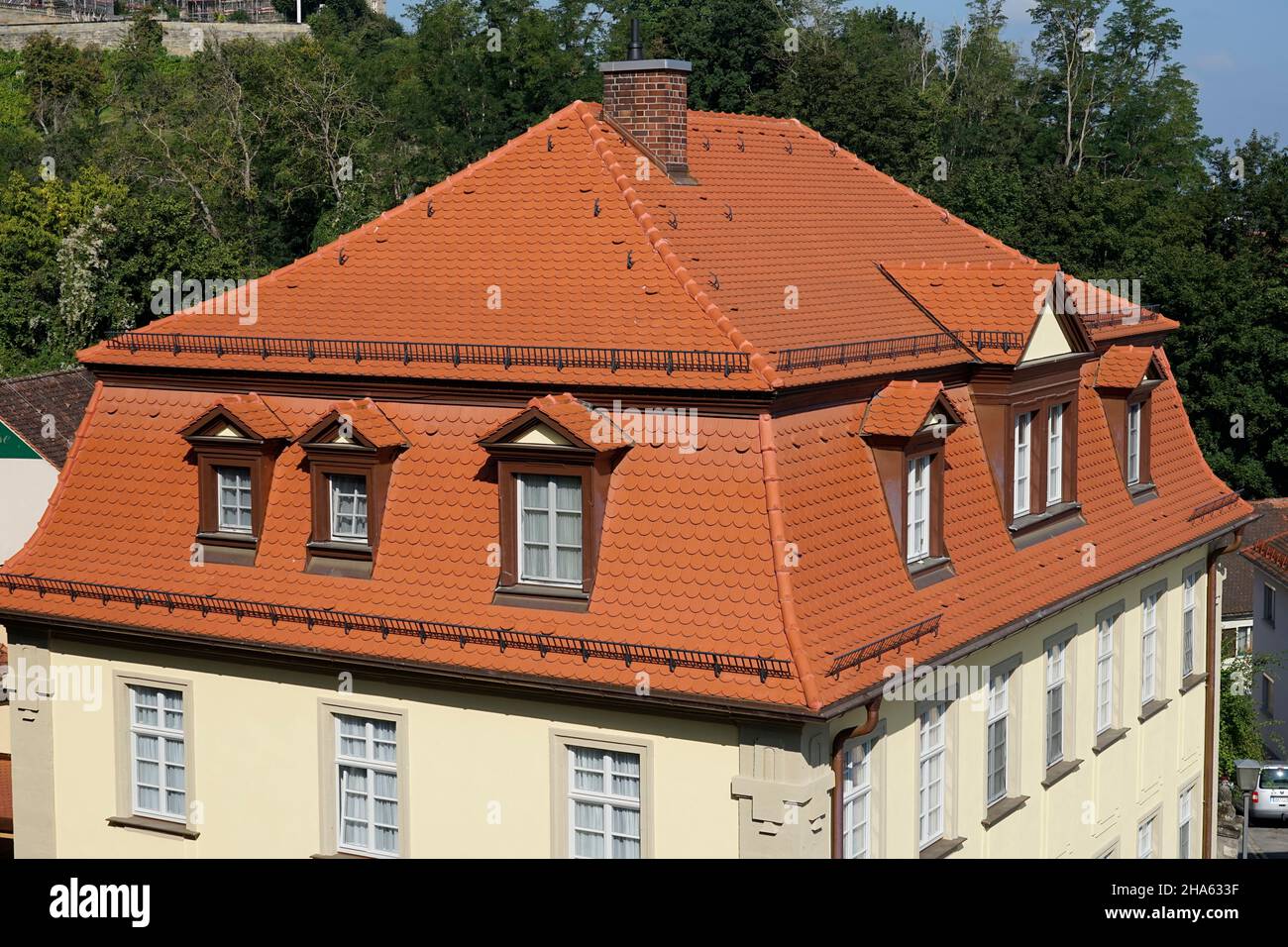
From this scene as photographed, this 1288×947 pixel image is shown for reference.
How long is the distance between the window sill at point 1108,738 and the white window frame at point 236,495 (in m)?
11.1

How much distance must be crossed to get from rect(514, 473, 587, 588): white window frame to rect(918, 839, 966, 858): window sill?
4977 mm

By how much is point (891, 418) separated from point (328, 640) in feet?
20.9

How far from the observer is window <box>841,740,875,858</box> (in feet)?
62.5

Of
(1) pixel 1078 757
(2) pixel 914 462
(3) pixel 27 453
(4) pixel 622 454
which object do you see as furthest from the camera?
(3) pixel 27 453

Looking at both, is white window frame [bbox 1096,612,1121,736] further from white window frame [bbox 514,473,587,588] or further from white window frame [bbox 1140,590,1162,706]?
white window frame [bbox 514,473,587,588]

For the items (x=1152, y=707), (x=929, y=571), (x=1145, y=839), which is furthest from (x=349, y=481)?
(x=1145, y=839)

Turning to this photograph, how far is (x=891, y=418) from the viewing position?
2025 centimetres

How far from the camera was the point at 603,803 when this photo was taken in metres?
19.0

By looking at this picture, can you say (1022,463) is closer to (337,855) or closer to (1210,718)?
(1210,718)

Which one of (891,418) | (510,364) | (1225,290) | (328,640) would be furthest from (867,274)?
(1225,290)

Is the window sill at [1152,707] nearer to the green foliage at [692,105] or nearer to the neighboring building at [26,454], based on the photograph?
the neighboring building at [26,454]

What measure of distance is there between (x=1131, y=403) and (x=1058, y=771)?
5.80m

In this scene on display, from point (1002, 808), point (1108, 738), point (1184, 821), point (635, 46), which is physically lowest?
point (1184, 821)
